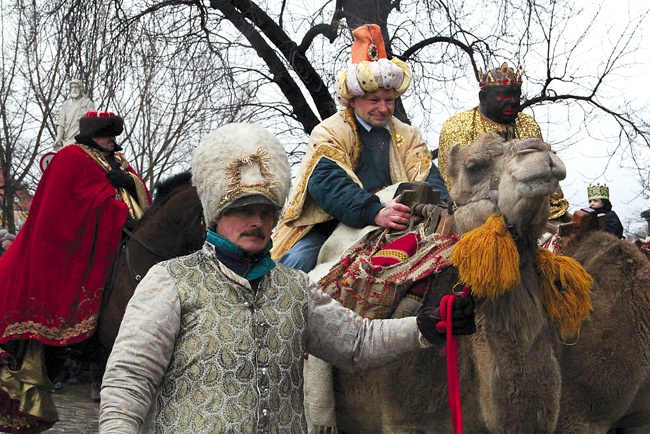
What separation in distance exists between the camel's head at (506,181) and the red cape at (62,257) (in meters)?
4.34

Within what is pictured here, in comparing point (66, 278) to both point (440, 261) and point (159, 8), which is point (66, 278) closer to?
point (440, 261)

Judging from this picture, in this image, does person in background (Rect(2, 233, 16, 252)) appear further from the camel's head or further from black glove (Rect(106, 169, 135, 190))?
the camel's head

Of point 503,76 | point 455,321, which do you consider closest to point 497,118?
point 503,76

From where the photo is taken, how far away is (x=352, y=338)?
357cm

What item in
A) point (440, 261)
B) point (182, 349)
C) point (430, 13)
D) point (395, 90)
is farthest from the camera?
point (430, 13)

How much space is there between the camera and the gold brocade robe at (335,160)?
521 centimetres

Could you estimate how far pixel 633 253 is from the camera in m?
5.14

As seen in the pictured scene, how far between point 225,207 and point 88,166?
4978mm

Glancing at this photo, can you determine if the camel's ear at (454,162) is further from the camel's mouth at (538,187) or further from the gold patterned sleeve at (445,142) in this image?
the gold patterned sleeve at (445,142)

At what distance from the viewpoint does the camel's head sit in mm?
3549

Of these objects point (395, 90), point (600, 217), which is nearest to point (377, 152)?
point (395, 90)

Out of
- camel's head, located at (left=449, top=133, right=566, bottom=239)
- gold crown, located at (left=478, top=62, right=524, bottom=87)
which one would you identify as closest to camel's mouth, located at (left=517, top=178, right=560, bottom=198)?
camel's head, located at (left=449, top=133, right=566, bottom=239)

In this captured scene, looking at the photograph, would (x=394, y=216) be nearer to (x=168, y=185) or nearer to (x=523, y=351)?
(x=523, y=351)

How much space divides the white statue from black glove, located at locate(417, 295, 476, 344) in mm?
10554
